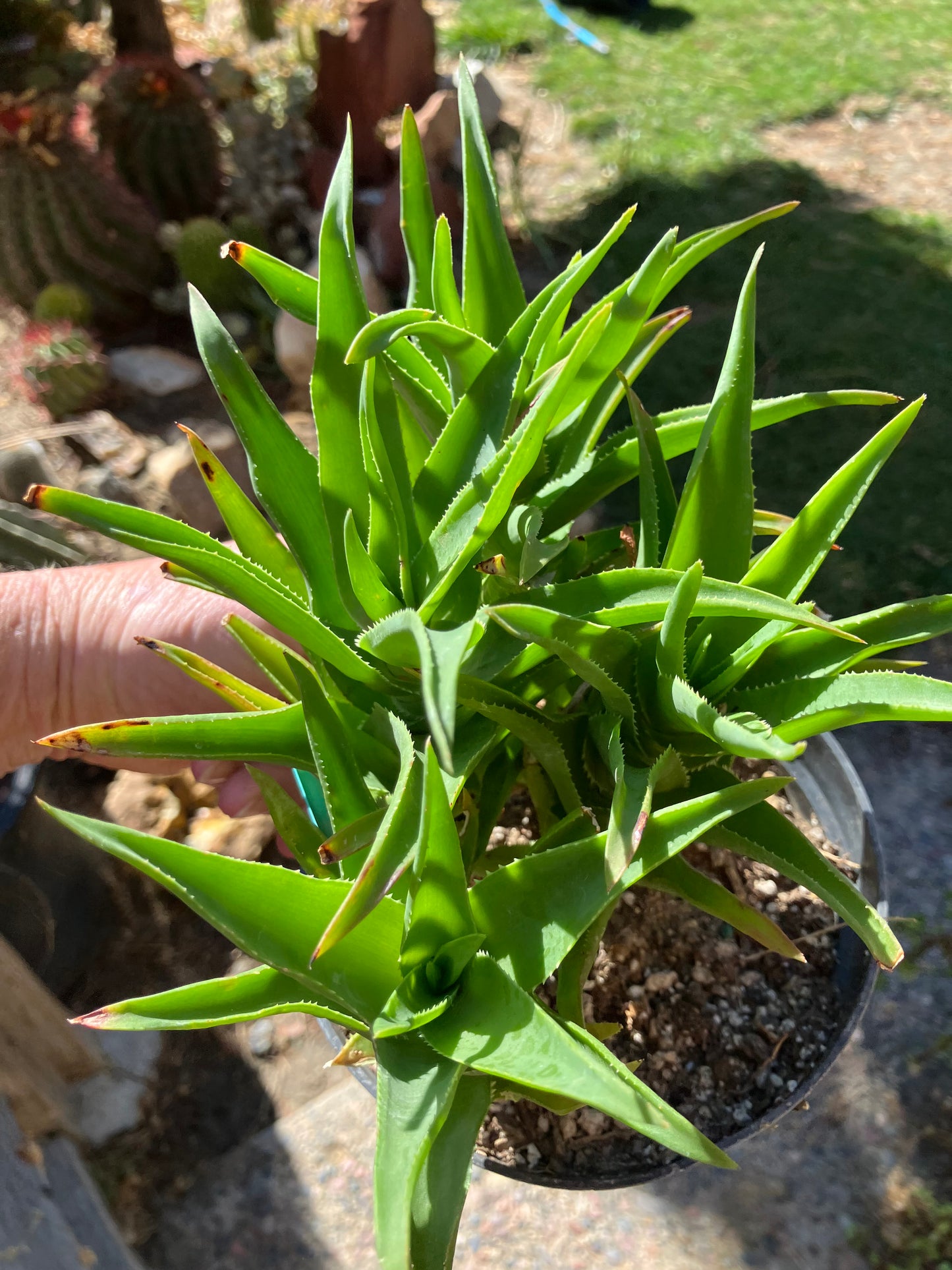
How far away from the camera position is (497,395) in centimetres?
51

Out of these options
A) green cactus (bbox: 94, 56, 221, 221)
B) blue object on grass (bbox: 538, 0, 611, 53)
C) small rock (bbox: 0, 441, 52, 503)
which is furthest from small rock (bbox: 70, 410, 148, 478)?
blue object on grass (bbox: 538, 0, 611, 53)

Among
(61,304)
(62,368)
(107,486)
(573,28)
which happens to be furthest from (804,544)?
(573,28)

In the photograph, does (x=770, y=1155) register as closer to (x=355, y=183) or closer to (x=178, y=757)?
(x=178, y=757)

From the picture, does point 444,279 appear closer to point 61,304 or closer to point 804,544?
point 804,544

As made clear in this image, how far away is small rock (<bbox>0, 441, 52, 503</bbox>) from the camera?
1684mm

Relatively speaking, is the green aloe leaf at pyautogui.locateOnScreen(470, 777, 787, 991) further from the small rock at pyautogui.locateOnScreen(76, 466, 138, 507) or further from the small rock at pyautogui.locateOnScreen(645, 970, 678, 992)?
the small rock at pyautogui.locateOnScreen(76, 466, 138, 507)

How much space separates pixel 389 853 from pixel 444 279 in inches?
14.7

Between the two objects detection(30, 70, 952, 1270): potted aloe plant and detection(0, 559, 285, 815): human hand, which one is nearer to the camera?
detection(30, 70, 952, 1270): potted aloe plant

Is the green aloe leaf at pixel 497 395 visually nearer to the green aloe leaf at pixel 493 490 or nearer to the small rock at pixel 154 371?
the green aloe leaf at pixel 493 490

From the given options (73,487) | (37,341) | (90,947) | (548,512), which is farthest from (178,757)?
(37,341)

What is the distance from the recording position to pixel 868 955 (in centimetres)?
71

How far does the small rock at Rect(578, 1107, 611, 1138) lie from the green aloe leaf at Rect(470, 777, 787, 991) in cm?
30

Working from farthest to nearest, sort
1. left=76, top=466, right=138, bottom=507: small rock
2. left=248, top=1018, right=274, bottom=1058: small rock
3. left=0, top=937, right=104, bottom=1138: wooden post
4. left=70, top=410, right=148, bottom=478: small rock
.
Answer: left=70, top=410, right=148, bottom=478: small rock, left=76, top=466, right=138, bottom=507: small rock, left=248, top=1018, right=274, bottom=1058: small rock, left=0, top=937, right=104, bottom=1138: wooden post

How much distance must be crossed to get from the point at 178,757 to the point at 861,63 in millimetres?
3398
